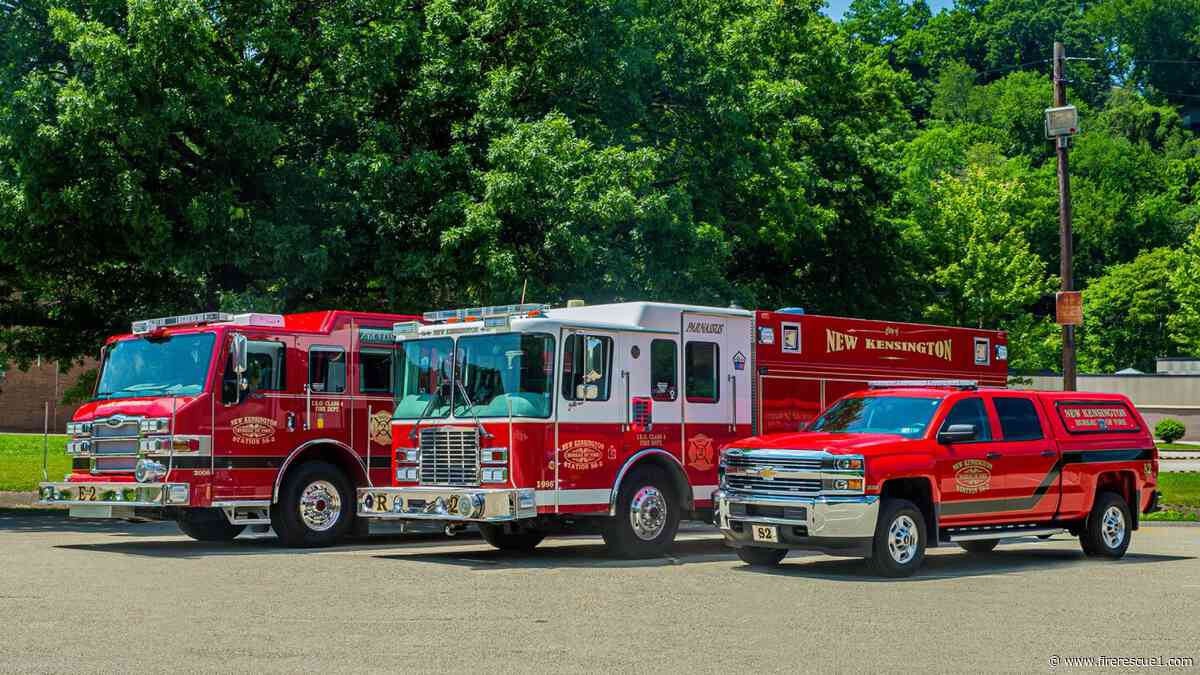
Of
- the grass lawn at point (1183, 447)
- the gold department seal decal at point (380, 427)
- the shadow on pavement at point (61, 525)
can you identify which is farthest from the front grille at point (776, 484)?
the grass lawn at point (1183, 447)

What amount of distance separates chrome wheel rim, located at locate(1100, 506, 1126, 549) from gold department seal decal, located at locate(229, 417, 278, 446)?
10.2 m

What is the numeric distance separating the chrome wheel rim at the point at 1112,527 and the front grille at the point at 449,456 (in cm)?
739

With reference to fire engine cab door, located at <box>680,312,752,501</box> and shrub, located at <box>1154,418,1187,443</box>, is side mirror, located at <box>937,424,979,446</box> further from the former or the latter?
shrub, located at <box>1154,418,1187,443</box>

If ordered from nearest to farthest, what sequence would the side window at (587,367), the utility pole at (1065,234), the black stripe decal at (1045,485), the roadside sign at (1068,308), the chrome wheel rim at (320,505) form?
the black stripe decal at (1045,485)
the side window at (587,367)
the chrome wheel rim at (320,505)
the roadside sign at (1068,308)
the utility pole at (1065,234)

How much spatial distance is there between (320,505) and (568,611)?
7.77 m

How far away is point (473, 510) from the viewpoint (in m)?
16.0

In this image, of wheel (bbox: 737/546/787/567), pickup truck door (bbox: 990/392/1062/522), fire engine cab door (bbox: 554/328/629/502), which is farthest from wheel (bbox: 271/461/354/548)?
pickup truck door (bbox: 990/392/1062/522)

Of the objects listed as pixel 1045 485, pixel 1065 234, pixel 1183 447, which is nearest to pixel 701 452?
pixel 1045 485

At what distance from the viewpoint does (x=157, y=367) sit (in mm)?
18703

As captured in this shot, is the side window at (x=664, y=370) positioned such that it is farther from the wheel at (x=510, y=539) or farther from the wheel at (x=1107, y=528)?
the wheel at (x=1107, y=528)

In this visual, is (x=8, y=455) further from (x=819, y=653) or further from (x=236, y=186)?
(x=819, y=653)

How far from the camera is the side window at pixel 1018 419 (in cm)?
1631

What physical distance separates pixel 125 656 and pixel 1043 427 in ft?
35.6

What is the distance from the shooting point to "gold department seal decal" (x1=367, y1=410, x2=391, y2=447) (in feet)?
64.2
